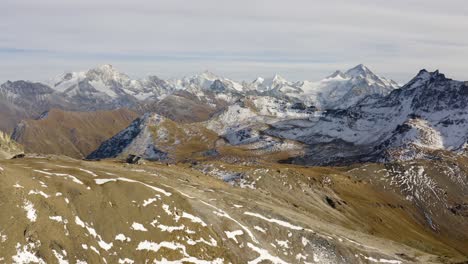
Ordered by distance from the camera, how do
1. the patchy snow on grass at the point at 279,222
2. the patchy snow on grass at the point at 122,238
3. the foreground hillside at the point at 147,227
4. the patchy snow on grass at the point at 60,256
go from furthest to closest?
the patchy snow on grass at the point at 279,222 → the patchy snow on grass at the point at 122,238 → the foreground hillside at the point at 147,227 → the patchy snow on grass at the point at 60,256

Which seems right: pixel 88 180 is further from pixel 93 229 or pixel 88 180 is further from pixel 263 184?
pixel 263 184

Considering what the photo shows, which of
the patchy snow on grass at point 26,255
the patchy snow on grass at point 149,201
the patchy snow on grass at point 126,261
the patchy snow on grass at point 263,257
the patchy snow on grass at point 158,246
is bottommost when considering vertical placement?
the patchy snow on grass at point 263,257

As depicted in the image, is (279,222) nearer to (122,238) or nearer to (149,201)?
(149,201)

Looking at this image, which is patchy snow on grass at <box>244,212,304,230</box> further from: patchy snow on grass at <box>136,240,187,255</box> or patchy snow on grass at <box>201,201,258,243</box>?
patchy snow on grass at <box>136,240,187,255</box>

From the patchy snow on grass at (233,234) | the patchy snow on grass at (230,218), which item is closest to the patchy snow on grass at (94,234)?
the patchy snow on grass at (233,234)

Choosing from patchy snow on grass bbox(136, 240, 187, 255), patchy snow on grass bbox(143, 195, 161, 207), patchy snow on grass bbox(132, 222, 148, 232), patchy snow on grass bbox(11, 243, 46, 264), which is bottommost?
patchy snow on grass bbox(136, 240, 187, 255)

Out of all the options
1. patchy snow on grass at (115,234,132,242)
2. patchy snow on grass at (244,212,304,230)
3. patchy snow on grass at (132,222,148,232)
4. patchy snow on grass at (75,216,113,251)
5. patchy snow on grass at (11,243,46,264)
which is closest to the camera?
patchy snow on grass at (11,243,46,264)

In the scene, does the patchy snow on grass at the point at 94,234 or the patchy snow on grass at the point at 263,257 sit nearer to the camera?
the patchy snow on grass at the point at 94,234

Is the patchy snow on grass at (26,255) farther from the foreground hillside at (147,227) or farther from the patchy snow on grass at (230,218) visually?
the patchy snow on grass at (230,218)

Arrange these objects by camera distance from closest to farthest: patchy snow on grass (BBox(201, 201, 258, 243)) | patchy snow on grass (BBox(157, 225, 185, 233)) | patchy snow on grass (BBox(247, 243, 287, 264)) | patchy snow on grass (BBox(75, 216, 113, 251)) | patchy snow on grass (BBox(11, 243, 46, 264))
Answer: patchy snow on grass (BBox(11, 243, 46, 264)) < patchy snow on grass (BBox(75, 216, 113, 251)) < patchy snow on grass (BBox(157, 225, 185, 233)) < patchy snow on grass (BBox(247, 243, 287, 264)) < patchy snow on grass (BBox(201, 201, 258, 243))

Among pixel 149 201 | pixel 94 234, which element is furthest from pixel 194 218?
pixel 94 234

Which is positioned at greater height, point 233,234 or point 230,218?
point 230,218

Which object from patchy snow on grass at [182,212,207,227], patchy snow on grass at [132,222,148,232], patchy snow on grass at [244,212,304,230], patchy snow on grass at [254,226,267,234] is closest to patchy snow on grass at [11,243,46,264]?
patchy snow on grass at [132,222,148,232]
